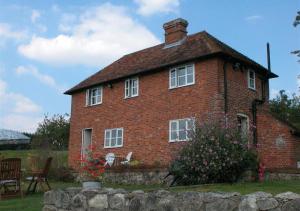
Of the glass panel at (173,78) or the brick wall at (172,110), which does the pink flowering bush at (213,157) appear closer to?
the brick wall at (172,110)

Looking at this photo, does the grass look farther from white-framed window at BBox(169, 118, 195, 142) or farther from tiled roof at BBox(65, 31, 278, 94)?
tiled roof at BBox(65, 31, 278, 94)

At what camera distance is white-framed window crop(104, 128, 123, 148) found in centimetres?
2166

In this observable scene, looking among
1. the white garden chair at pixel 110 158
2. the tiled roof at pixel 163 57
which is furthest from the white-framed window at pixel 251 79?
the white garden chair at pixel 110 158

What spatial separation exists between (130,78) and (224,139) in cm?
1088

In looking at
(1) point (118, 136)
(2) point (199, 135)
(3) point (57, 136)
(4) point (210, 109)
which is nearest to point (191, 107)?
(4) point (210, 109)

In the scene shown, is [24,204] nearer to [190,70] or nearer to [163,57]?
[190,70]

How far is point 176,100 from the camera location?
63.0 ft

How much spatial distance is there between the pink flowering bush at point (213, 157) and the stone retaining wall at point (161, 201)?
3.75m

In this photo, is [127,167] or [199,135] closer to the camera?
[199,135]

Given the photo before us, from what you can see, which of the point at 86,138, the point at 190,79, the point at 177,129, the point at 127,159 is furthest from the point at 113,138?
the point at 190,79

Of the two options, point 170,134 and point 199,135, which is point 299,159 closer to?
point 170,134

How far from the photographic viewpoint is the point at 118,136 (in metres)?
21.8

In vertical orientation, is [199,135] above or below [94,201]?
above

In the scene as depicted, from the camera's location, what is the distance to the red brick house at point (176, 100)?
719 inches
